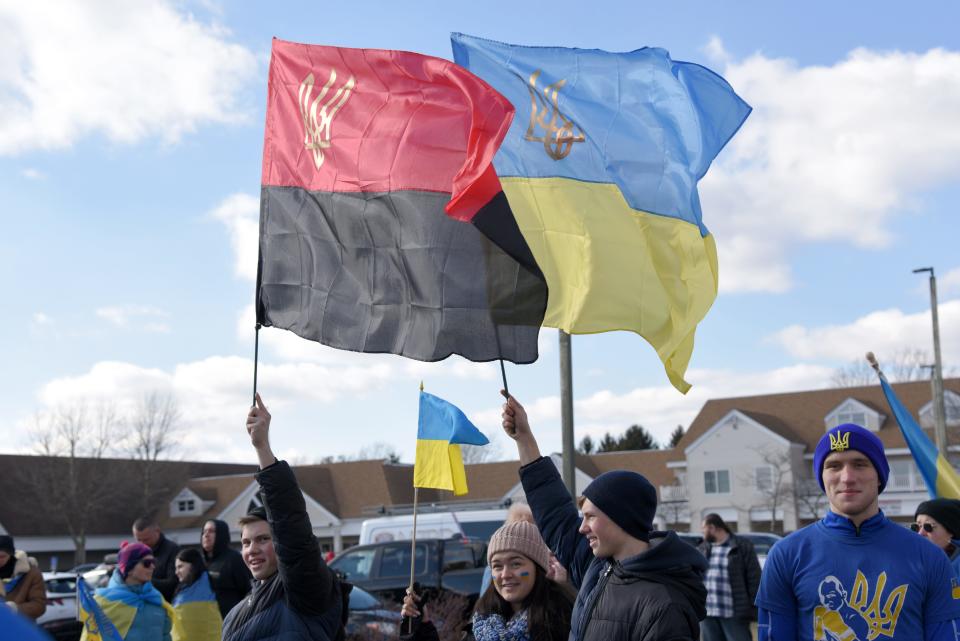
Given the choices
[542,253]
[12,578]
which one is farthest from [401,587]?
[542,253]

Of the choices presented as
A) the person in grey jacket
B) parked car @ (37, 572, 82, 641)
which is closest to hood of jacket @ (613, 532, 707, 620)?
the person in grey jacket

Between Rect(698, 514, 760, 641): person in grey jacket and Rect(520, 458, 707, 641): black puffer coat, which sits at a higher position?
Rect(520, 458, 707, 641): black puffer coat

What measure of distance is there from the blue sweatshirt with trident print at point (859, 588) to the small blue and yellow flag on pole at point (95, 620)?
5680 millimetres

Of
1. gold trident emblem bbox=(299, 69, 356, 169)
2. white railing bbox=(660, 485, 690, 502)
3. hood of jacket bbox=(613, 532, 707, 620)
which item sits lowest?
hood of jacket bbox=(613, 532, 707, 620)

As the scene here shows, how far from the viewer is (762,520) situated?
54.1m

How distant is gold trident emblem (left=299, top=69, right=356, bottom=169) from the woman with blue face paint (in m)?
2.43

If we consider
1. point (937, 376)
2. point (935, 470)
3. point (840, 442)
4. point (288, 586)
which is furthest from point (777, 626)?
point (937, 376)

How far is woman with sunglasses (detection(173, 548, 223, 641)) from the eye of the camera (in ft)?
29.2

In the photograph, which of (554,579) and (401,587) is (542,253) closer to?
(554,579)

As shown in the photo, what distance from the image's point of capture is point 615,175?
6789 mm

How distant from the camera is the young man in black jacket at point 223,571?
9.02 metres

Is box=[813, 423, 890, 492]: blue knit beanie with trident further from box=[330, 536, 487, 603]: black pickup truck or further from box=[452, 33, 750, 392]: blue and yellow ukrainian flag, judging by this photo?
box=[330, 536, 487, 603]: black pickup truck

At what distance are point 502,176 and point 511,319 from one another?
1347mm

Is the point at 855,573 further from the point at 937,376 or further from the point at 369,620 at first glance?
the point at 937,376
